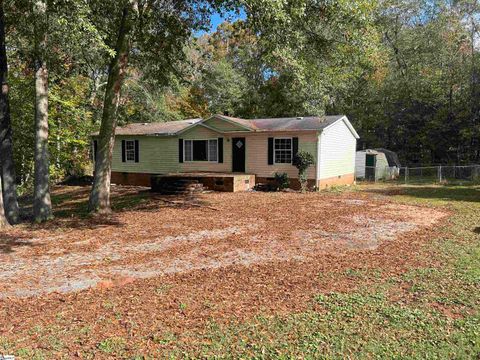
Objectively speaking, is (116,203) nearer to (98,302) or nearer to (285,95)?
(98,302)

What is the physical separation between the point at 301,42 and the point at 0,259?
28.1 ft

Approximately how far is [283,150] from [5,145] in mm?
10886

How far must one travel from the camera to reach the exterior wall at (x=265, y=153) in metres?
16.6

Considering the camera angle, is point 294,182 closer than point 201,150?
Yes

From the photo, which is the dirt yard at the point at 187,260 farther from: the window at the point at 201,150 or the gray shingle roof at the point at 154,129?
the gray shingle roof at the point at 154,129

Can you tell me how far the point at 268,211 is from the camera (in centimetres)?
1154

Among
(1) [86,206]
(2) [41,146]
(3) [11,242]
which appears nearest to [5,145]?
(2) [41,146]

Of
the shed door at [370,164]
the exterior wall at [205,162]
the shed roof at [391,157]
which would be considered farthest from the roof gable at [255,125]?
the shed roof at [391,157]

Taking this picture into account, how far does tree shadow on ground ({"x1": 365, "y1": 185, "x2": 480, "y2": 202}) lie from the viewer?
1470cm

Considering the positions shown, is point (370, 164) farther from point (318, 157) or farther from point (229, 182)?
point (229, 182)

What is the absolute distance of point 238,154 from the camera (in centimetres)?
1842

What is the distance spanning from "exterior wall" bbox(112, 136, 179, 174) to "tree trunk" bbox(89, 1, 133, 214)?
28.6 ft

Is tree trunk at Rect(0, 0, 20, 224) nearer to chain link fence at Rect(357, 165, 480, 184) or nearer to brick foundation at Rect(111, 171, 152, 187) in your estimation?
brick foundation at Rect(111, 171, 152, 187)

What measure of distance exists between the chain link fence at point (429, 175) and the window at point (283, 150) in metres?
6.55
